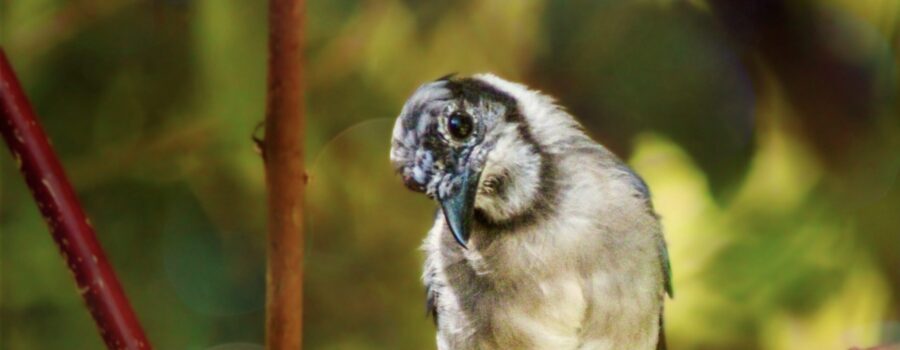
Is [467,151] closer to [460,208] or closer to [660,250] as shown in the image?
[460,208]

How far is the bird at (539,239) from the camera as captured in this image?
0.83 meters

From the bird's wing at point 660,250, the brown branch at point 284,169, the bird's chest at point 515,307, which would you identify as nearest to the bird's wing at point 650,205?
Answer: the bird's wing at point 660,250

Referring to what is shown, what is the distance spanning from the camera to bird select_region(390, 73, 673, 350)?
83 centimetres

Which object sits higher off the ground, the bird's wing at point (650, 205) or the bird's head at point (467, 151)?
the bird's head at point (467, 151)

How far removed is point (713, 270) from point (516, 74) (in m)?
0.28

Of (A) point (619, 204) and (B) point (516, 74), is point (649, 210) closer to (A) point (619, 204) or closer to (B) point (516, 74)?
(A) point (619, 204)

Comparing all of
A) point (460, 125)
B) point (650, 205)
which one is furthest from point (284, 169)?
point (650, 205)

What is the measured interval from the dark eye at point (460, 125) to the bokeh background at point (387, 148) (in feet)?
0.66

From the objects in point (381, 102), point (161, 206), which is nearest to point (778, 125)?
point (381, 102)

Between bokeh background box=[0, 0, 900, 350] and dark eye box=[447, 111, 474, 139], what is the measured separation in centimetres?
20

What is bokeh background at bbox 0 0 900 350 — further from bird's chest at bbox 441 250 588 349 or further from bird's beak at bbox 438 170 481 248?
bird's beak at bbox 438 170 481 248

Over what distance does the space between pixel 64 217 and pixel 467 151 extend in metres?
0.32

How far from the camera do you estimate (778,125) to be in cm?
100

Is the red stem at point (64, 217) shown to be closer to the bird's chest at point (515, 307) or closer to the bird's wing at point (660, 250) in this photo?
the bird's chest at point (515, 307)
